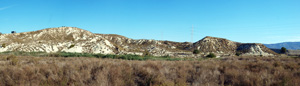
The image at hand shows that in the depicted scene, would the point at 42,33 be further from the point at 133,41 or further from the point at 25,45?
the point at 133,41

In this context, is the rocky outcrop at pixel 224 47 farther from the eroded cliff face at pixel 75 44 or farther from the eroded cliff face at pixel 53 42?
the eroded cliff face at pixel 53 42

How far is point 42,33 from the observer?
2400 inches

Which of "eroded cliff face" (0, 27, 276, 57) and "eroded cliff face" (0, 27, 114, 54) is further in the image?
"eroded cliff face" (0, 27, 276, 57)

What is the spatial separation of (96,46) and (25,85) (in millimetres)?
49844

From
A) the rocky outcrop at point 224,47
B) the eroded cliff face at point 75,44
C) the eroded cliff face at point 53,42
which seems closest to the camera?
the eroded cliff face at point 53,42

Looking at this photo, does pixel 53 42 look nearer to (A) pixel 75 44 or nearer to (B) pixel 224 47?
(A) pixel 75 44

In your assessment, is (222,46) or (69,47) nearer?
(69,47)

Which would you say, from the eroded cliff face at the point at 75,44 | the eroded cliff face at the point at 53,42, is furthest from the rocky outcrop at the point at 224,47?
the eroded cliff face at the point at 53,42

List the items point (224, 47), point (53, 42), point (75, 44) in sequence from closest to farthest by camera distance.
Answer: point (53, 42) < point (75, 44) < point (224, 47)

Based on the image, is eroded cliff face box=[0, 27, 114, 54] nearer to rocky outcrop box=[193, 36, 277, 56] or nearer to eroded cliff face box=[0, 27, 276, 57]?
eroded cliff face box=[0, 27, 276, 57]

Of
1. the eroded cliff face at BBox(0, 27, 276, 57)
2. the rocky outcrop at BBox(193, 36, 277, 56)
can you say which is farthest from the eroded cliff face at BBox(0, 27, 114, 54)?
the rocky outcrop at BBox(193, 36, 277, 56)

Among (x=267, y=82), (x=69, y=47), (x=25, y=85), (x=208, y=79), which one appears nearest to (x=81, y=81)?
(x=25, y=85)

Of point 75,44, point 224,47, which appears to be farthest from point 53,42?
point 224,47

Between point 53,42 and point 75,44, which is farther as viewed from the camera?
point 75,44
